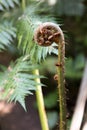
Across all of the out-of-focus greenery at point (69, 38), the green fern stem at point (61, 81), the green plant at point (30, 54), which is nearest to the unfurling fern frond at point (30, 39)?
the green plant at point (30, 54)

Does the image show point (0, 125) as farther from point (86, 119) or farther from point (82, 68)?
point (82, 68)

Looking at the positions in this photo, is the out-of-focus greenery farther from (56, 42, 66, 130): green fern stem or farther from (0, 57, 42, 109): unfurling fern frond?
(56, 42, 66, 130): green fern stem

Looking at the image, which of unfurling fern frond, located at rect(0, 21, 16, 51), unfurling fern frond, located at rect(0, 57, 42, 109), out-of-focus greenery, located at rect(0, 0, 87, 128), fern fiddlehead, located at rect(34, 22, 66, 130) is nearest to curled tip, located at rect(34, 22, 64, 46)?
fern fiddlehead, located at rect(34, 22, 66, 130)

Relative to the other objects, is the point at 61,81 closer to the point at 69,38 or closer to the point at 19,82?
the point at 19,82

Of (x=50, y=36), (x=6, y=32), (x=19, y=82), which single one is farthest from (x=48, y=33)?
(x=6, y=32)

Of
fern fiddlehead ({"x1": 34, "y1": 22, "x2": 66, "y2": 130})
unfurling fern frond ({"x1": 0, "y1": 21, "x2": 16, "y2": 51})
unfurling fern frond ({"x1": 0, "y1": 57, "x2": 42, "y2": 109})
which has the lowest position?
unfurling fern frond ({"x1": 0, "y1": 57, "x2": 42, "y2": 109})

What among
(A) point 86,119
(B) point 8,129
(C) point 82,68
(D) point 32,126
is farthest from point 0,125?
(C) point 82,68
